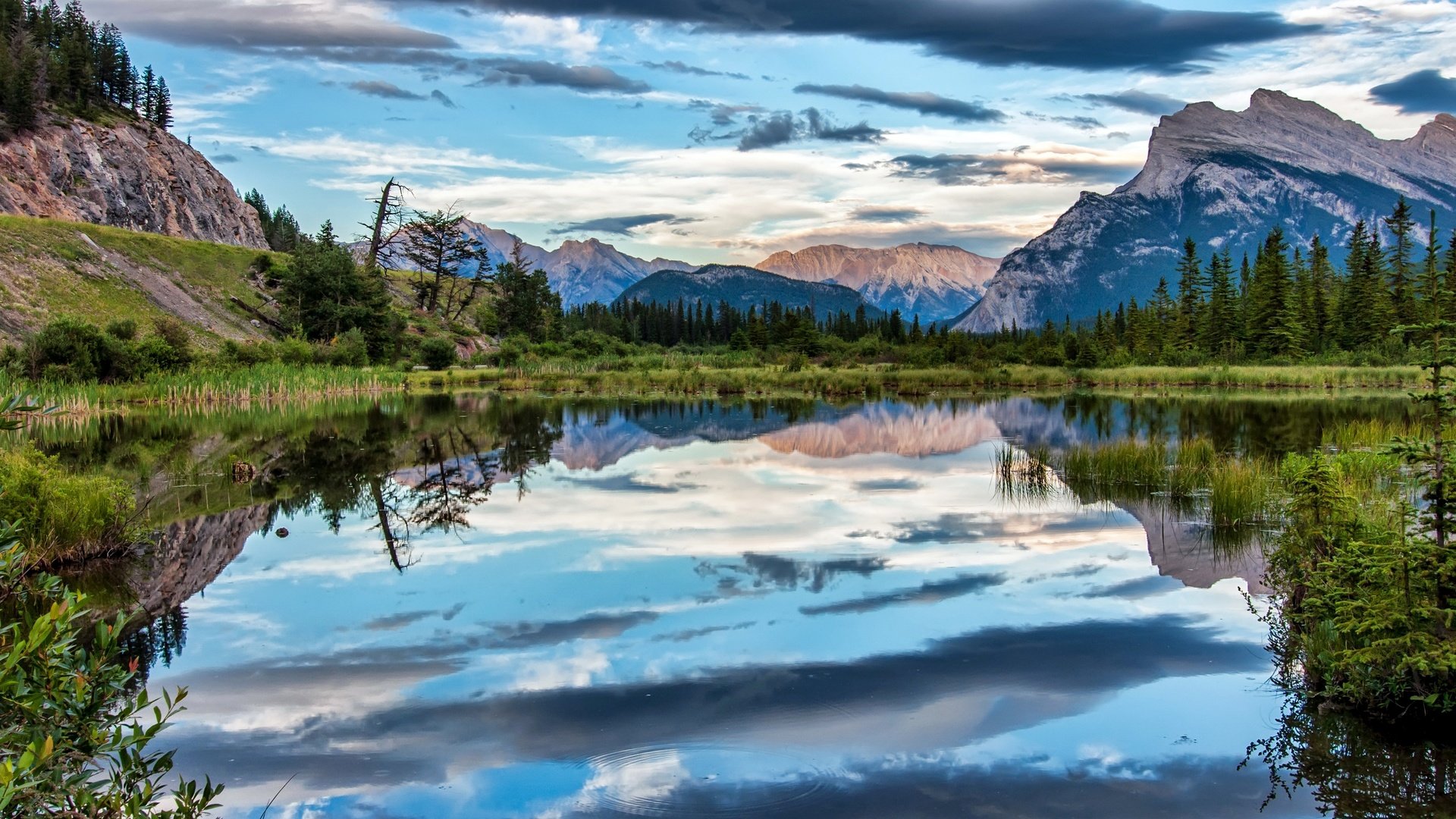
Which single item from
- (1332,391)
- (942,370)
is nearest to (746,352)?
(942,370)

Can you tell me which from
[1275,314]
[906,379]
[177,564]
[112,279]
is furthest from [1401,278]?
[112,279]

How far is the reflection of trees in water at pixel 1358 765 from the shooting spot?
596cm

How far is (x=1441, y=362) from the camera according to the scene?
7172 millimetres

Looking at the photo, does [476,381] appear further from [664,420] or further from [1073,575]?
[1073,575]

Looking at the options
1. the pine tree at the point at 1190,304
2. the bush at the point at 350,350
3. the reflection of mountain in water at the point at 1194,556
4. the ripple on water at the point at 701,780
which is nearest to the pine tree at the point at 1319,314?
the pine tree at the point at 1190,304

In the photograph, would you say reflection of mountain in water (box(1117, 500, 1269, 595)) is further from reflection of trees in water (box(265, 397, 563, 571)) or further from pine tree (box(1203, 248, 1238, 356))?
pine tree (box(1203, 248, 1238, 356))

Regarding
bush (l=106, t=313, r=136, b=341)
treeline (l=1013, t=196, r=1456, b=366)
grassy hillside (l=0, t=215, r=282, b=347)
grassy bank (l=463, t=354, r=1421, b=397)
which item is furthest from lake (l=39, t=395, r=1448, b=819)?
treeline (l=1013, t=196, r=1456, b=366)

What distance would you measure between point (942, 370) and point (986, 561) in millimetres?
47950

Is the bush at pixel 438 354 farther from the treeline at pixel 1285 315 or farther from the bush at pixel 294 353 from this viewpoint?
the treeline at pixel 1285 315

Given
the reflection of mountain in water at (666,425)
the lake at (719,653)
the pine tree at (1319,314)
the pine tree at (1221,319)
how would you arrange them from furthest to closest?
the pine tree at (1221,319), the pine tree at (1319,314), the reflection of mountain in water at (666,425), the lake at (719,653)

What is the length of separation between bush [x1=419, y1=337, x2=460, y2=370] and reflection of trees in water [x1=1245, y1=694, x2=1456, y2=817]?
220 ft

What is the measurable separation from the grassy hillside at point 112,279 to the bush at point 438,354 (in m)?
11.0

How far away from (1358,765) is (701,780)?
4441mm

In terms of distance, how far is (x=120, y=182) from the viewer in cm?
10119
